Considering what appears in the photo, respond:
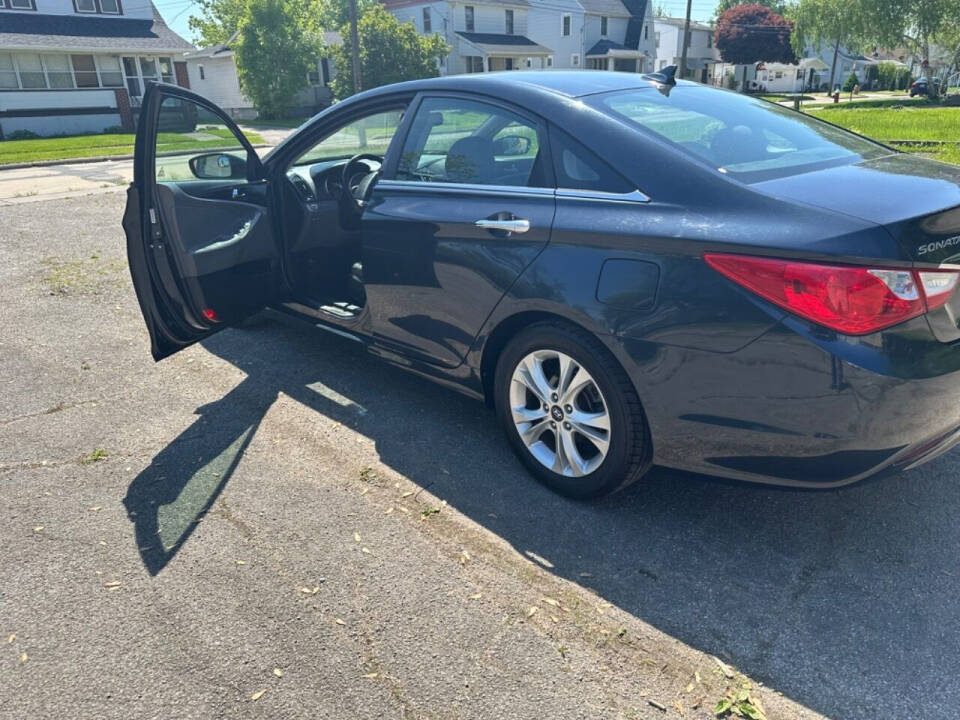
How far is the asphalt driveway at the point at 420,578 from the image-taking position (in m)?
2.31

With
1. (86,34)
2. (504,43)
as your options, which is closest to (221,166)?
(86,34)

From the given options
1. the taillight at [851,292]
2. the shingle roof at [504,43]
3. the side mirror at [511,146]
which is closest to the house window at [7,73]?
the shingle roof at [504,43]

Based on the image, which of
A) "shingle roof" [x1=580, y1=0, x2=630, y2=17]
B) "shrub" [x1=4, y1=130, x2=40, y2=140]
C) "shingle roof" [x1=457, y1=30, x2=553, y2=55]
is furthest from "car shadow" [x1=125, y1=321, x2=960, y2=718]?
"shingle roof" [x1=580, y1=0, x2=630, y2=17]

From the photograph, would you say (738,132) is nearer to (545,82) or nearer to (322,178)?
(545,82)

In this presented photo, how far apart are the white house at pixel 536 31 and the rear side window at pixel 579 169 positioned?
133 feet

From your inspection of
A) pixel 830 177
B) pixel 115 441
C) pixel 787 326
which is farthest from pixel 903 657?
pixel 115 441

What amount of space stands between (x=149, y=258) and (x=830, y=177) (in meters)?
3.20

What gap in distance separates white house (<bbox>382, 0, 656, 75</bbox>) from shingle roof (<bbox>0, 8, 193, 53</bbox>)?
14.2m

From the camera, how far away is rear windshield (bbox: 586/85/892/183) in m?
2.99

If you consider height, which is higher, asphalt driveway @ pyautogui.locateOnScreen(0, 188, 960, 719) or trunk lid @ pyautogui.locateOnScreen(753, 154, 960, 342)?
trunk lid @ pyautogui.locateOnScreen(753, 154, 960, 342)

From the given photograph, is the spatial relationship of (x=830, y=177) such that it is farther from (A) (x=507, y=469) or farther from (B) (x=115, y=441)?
(B) (x=115, y=441)

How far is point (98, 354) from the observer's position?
17.3 feet

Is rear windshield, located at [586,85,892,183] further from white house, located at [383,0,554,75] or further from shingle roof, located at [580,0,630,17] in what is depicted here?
shingle roof, located at [580,0,630,17]

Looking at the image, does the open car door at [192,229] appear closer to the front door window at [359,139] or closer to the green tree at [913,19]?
the front door window at [359,139]
